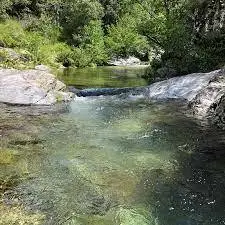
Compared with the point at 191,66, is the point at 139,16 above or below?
above

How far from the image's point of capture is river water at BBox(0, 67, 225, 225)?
26.8ft

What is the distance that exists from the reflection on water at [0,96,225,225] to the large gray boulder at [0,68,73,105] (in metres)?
3.63

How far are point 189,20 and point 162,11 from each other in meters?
3.17

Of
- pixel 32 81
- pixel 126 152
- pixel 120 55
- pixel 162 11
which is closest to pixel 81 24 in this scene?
pixel 120 55

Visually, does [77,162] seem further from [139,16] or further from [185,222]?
[139,16]

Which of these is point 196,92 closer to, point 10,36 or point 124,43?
point 10,36

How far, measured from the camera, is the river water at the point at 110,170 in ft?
26.8

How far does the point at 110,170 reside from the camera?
35.0 feet

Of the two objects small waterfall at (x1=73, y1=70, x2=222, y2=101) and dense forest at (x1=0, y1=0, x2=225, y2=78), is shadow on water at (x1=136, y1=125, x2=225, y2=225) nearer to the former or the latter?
small waterfall at (x1=73, y1=70, x2=222, y2=101)

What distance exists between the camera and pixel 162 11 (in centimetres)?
3581

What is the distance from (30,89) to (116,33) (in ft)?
130

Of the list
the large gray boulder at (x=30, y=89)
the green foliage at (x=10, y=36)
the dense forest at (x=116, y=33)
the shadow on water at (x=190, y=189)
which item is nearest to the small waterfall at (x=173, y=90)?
the large gray boulder at (x=30, y=89)

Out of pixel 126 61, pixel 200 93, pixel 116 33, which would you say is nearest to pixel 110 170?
pixel 200 93

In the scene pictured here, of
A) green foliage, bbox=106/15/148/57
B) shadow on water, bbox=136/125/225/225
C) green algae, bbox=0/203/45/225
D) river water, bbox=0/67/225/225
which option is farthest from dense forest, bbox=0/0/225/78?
green algae, bbox=0/203/45/225
